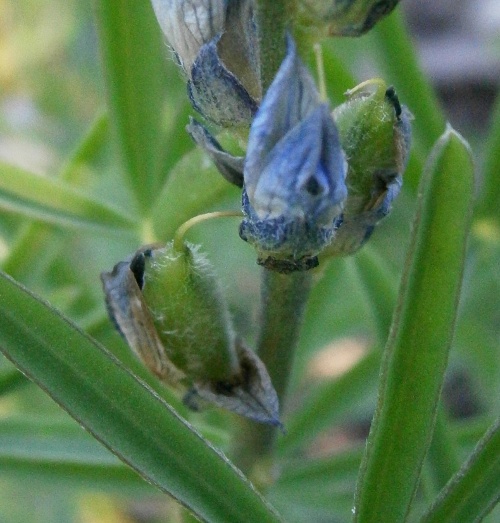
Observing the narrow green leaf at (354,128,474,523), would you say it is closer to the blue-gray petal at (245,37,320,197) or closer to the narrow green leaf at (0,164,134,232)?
the blue-gray petal at (245,37,320,197)

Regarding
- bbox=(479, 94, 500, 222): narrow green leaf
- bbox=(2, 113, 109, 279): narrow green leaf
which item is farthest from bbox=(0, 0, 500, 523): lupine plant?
bbox=(479, 94, 500, 222): narrow green leaf

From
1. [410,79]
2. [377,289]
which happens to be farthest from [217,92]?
[410,79]

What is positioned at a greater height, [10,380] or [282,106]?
[282,106]

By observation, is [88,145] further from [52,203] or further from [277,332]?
[277,332]

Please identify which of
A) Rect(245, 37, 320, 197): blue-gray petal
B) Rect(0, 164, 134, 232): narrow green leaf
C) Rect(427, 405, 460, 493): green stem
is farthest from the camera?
Rect(0, 164, 134, 232): narrow green leaf

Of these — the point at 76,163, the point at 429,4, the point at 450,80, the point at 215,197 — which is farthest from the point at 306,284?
the point at 429,4
